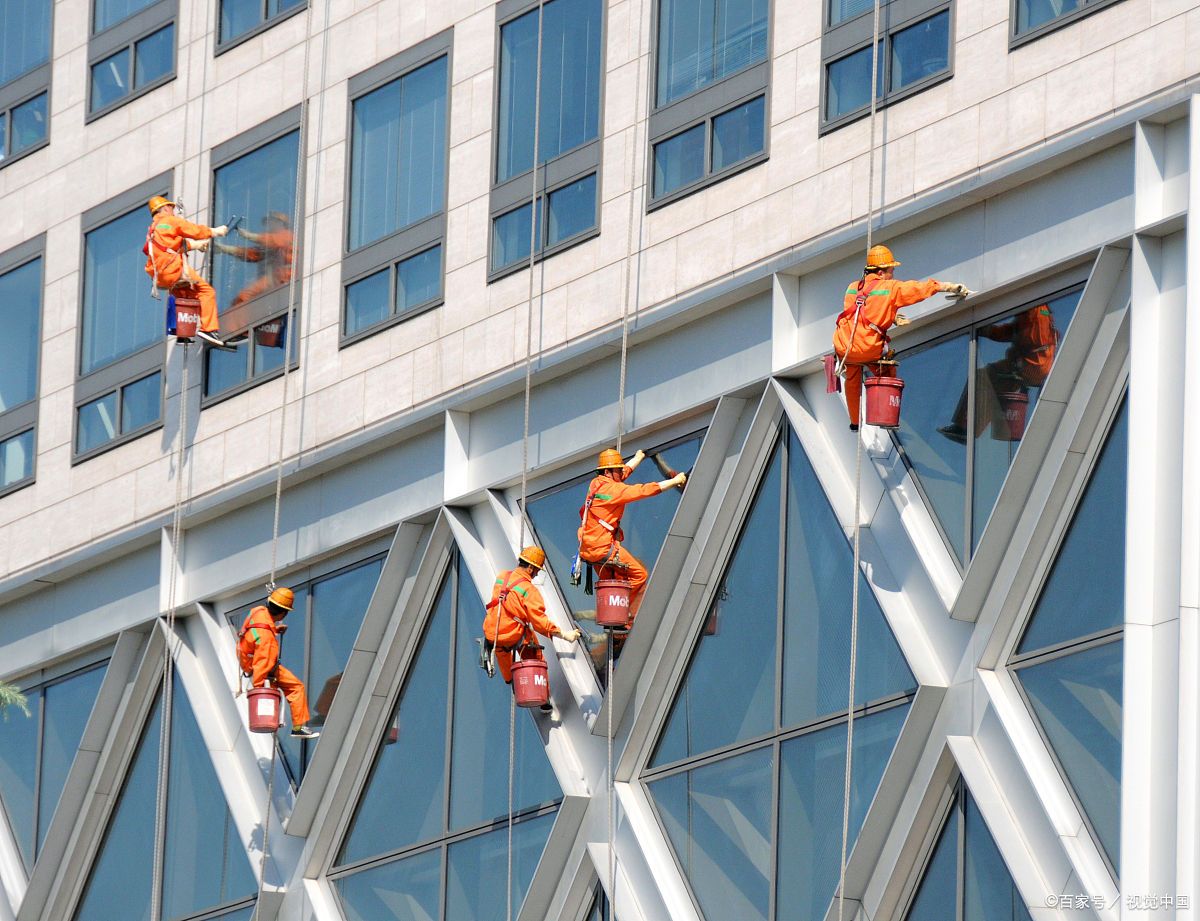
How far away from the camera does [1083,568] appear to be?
25953 millimetres

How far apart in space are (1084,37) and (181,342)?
13688 mm

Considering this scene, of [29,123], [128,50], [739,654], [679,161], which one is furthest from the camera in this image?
[29,123]

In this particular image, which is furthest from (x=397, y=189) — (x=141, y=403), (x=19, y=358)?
(x=19, y=358)

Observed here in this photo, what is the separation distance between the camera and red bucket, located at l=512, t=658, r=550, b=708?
3027 cm

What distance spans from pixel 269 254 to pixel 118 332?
315cm

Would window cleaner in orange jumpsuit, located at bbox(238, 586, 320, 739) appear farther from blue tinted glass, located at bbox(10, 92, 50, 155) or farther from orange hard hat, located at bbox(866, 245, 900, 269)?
blue tinted glass, located at bbox(10, 92, 50, 155)

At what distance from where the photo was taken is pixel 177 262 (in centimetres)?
3519

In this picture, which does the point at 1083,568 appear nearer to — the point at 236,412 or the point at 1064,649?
the point at 1064,649

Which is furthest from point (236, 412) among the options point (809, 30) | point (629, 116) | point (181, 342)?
point (809, 30)

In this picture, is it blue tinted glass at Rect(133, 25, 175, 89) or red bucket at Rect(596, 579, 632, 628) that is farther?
blue tinted glass at Rect(133, 25, 175, 89)

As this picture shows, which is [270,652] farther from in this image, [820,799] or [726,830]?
[820,799]

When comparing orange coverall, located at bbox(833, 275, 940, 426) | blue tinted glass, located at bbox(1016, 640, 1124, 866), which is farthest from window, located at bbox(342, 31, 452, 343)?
blue tinted glass, located at bbox(1016, 640, 1124, 866)

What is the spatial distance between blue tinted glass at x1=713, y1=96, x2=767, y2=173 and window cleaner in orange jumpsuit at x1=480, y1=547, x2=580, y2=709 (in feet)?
14.9

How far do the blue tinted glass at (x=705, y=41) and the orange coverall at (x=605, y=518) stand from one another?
14.0 ft
